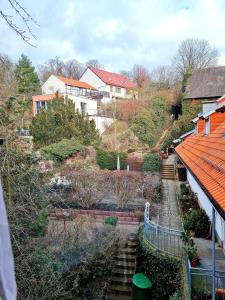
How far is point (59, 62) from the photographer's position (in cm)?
6188

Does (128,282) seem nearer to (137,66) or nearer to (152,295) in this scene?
(152,295)

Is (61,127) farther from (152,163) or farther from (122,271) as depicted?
(122,271)

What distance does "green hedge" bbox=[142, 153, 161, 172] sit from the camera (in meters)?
25.6

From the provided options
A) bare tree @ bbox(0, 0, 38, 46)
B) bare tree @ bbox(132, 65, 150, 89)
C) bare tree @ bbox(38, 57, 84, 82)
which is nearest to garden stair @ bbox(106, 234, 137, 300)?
bare tree @ bbox(0, 0, 38, 46)

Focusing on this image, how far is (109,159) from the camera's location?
27391 mm

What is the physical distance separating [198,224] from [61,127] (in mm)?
20192

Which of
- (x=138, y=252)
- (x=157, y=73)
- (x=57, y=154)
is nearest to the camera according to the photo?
(x=138, y=252)

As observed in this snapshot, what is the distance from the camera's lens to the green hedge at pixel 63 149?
1013 inches

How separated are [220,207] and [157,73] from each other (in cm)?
5106

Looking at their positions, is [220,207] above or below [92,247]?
above

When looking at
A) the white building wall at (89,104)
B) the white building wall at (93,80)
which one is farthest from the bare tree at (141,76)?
the white building wall at (89,104)

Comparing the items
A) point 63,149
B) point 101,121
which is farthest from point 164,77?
point 63,149

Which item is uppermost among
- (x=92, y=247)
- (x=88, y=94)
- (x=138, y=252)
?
(x=88, y=94)

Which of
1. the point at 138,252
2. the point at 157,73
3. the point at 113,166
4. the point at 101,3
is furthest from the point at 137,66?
the point at 101,3
